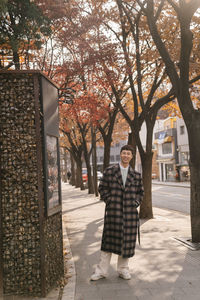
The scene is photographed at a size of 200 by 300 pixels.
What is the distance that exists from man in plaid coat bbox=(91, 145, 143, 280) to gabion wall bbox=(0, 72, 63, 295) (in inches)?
38.4

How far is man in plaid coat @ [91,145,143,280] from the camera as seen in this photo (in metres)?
5.21

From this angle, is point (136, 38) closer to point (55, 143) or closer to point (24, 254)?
point (55, 143)

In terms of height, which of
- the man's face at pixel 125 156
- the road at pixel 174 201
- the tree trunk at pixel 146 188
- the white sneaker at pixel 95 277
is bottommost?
the road at pixel 174 201

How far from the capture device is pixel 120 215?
523 centimetres

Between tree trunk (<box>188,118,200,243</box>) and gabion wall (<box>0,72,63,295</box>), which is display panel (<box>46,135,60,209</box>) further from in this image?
tree trunk (<box>188,118,200,243</box>)

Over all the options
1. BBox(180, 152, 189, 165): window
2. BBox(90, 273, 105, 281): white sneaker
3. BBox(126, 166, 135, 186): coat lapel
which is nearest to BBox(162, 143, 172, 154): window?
BBox(180, 152, 189, 165): window

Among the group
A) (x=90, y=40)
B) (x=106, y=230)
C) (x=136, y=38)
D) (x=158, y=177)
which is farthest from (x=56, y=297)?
(x=158, y=177)

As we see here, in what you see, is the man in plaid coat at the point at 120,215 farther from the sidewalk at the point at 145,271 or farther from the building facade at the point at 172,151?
the building facade at the point at 172,151

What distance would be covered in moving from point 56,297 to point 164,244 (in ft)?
11.9

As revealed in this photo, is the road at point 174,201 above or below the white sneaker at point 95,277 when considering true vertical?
below

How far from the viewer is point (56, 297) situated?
186 inches

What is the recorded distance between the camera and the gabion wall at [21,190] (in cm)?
471

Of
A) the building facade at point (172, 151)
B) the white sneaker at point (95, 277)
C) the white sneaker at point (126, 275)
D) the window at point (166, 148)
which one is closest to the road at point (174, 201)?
the white sneaker at point (126, 275)

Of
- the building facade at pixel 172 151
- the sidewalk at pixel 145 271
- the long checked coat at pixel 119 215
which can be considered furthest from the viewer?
the building facade at pixel 172 151
